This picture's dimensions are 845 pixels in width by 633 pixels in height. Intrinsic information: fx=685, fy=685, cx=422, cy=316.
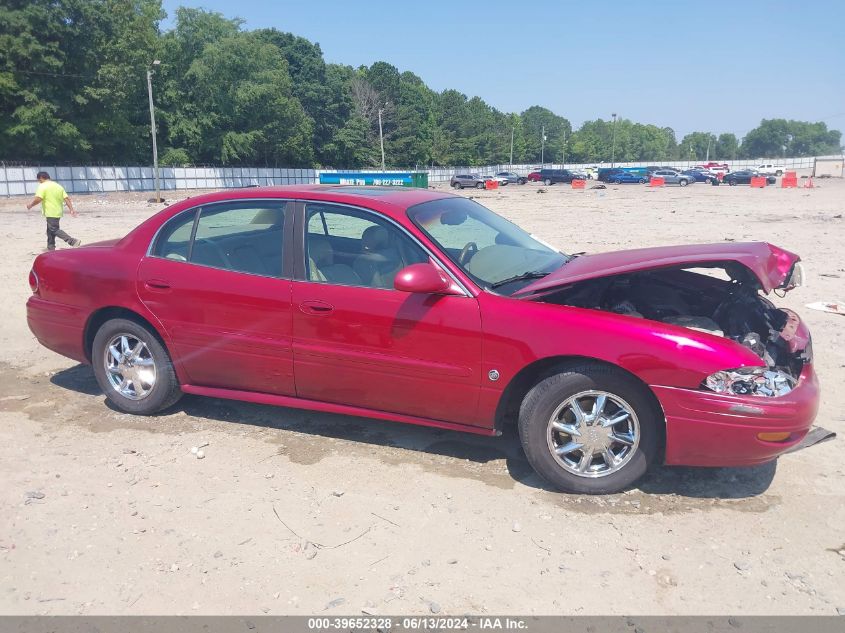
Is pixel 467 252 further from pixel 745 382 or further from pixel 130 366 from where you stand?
pixel 130 366

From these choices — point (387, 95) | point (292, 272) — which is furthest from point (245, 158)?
point (292, 272)

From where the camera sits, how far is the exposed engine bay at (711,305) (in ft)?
13.1

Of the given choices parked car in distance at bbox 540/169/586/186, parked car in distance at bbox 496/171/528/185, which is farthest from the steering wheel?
parked car in distance at bbox 496/171/528/185

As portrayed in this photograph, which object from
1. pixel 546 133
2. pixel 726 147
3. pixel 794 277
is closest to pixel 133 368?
pixel 794 277

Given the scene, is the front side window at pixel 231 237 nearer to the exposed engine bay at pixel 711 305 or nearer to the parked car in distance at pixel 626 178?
the exposed engine bay at pixel 711 305

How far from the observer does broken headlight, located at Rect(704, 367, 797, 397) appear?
138 inches

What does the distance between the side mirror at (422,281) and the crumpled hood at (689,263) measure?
1.40 ft

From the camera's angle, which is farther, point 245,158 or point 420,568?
point 245,158

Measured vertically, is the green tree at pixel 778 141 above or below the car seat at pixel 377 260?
above

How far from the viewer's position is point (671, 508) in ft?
12.2

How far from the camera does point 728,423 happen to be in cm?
350

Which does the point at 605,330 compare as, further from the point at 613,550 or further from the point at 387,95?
the point at 387,95

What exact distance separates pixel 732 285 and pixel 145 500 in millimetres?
3989
